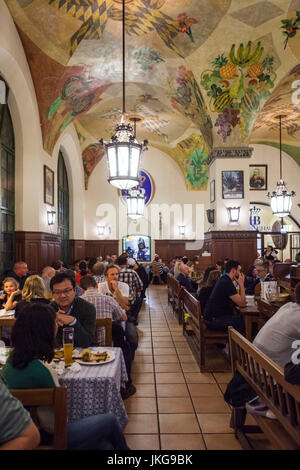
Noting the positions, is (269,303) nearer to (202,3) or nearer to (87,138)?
(202,3)

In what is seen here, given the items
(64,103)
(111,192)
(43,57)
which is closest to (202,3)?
(43,57)

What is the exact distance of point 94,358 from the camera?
2.73 metres

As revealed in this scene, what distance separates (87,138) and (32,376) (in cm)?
1472

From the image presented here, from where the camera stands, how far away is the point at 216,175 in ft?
34.8

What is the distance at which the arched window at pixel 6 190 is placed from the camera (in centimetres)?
827

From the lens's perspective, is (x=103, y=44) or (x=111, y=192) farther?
(x=111, y=192)

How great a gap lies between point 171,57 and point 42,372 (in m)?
9.35

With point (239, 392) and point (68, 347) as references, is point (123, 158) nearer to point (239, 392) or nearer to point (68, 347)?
point (68, 347)

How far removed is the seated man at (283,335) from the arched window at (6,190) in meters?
6.81

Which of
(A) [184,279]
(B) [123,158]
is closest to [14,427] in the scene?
(B) [123,158]

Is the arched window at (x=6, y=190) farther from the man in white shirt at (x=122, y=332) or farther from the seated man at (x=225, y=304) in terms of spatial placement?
the seated man at (x=225, y=304)

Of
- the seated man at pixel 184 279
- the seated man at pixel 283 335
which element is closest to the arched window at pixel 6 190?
the seated man at pixel 184 279

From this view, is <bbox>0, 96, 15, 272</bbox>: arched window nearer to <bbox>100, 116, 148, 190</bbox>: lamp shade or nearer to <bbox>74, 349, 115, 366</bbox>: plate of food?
<bbox>100, 116, 148, 190</bbox>: lamp shade
